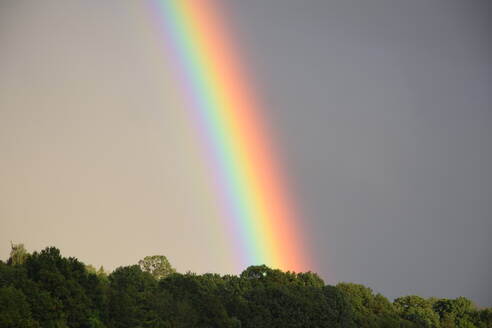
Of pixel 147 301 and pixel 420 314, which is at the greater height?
pixel 420 314

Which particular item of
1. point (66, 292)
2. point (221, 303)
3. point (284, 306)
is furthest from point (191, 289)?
point (66, 292)

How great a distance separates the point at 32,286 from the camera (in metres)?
93.4

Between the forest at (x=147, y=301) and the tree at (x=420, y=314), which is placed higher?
the tree at (x=420, y=314)

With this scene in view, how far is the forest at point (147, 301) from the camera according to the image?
9306cm

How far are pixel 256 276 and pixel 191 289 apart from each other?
58.2 meters

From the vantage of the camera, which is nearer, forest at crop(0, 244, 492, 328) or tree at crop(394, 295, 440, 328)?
forest at crop(0, 244, 492, 328)

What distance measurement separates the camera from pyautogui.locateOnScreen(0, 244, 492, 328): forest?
9306 centimetres

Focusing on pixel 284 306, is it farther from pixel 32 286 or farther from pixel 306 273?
pixel 306 273

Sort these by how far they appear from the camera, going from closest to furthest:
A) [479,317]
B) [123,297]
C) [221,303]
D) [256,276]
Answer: [123,297] < [221,303] < [256,276] < [479,317]

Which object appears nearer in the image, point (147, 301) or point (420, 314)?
point (147, 301)

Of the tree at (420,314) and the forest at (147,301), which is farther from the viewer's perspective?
the tree at (420,314)

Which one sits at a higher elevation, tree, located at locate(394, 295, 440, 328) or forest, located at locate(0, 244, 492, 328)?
tree, located at locate(394, 295, 440, 328)

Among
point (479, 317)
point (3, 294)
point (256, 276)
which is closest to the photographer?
point (3, 294)

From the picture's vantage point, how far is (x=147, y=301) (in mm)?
110000
